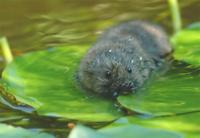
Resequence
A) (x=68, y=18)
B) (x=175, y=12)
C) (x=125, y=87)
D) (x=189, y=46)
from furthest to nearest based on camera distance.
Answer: (x=68, y=18) → (x=175, y=12) → (x=189, y=46) → (x=125, y=87)

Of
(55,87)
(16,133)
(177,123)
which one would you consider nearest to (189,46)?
(55,87)

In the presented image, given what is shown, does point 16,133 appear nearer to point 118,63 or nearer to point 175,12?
point 118,63

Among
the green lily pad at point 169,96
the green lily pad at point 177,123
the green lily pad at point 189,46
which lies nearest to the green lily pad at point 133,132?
the green lily pad at point 177,123

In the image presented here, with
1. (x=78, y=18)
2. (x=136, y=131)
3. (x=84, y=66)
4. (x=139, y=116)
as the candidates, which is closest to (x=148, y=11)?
(x=78, y=18)

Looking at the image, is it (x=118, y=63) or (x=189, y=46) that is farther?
(x=189, y=46)

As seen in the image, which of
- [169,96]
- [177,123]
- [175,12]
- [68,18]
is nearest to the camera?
[177,123]

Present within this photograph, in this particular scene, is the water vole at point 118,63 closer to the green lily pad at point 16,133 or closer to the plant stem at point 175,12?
the plant stem at point 175,12
